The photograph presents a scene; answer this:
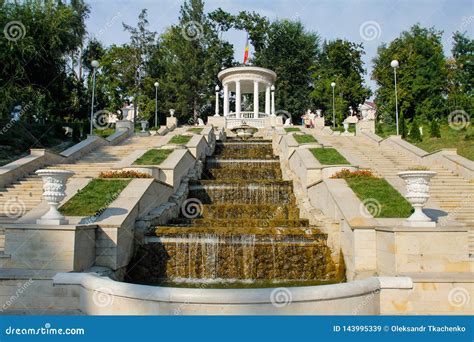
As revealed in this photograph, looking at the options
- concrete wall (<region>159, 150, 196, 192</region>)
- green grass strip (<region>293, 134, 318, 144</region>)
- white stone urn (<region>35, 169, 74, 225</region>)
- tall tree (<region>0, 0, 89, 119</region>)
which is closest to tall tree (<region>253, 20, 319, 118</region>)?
tall tree (<region>0, 0, 89, 119</region>)

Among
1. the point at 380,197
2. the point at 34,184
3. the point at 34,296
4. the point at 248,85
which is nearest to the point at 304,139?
the point at 380,197

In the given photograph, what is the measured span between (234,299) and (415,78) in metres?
46.0

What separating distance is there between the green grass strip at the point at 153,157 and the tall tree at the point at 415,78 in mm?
33278

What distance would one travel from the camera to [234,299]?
17.0ft

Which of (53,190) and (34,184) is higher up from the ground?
(34,184)

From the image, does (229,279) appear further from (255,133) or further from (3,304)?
(255,133)

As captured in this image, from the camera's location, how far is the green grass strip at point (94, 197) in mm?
9391

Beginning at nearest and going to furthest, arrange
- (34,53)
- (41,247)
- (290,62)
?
(41,247) → (34,53) → (290,62)

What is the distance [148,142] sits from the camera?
2219cm

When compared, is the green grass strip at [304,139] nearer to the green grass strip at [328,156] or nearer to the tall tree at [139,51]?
the green grass strip at [328,156]

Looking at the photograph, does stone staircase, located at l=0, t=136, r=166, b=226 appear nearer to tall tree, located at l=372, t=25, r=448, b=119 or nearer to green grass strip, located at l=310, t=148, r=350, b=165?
green grass strip, located at l=310, t=148, r=350, b=165

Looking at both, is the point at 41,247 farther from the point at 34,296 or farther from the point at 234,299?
the point at 234,299

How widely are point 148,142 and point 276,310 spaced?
Answer: 59.2 feet

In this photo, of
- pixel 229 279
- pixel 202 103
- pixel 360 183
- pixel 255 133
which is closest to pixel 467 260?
pixel 360 183
